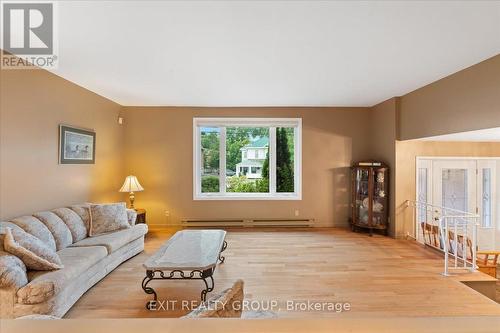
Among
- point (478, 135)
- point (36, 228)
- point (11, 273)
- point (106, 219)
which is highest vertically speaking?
point (478, 135)

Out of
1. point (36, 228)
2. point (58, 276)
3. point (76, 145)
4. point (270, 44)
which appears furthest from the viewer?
point (76, 145)

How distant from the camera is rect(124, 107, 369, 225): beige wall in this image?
5.51 m

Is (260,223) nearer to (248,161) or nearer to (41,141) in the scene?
(248,161)

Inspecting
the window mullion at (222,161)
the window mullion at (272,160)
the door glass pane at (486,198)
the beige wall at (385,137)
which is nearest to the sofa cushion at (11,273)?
the window mullion at (222,161)

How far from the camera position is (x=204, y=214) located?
5512 millimetres

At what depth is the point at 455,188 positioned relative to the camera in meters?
4.95

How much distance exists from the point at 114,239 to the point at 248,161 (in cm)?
317

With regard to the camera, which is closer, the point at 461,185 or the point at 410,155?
the point at 410,155

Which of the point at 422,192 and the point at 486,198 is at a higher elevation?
the point at 422,192

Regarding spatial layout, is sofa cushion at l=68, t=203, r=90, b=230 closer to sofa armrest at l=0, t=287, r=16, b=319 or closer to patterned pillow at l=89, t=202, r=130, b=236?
patterned pillow at l=89, t=202, r=130, b=236

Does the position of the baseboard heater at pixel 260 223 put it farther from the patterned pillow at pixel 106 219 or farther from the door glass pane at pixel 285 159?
the patterned pillow at pixel 106 219

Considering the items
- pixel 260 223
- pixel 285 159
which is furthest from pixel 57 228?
pixel 285 159

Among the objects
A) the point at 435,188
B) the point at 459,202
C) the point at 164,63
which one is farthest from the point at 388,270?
the point at 164,63

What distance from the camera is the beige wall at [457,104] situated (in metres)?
2.94
